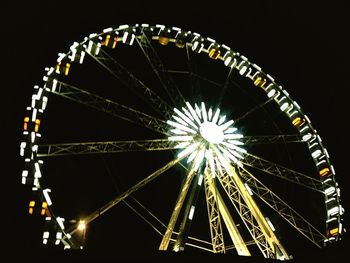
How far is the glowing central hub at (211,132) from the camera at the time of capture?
17438 mm

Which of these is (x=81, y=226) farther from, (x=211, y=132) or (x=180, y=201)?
(x=211, y=132)

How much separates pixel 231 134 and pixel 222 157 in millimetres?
1091

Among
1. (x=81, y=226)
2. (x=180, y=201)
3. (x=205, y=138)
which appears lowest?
(x=81, y=226)

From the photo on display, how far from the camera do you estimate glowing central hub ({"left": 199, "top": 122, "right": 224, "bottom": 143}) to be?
57.2 feet

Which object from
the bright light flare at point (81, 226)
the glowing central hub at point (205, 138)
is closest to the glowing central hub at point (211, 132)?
the glowing central hub at point (205, 138)

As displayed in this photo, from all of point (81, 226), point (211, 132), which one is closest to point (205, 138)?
point (211, 132)

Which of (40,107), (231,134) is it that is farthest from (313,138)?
(40,107)

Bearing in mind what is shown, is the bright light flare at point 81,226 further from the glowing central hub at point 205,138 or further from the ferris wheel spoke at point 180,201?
the glowing central hub at point 205,138

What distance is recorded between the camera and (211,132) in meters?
17.6

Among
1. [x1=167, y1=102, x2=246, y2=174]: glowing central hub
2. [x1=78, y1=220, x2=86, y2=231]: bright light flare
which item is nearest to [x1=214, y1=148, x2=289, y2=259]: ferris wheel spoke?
[x1=167, y1=102, x2=246, y2=174]: glowing central hub

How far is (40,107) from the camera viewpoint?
16.4 m

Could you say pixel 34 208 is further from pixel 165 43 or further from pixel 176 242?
pixel 165 43

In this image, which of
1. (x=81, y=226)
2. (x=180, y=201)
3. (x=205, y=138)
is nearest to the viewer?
(x=81, y=226)

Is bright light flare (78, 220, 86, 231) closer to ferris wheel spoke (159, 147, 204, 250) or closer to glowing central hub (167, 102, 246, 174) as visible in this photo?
ferris wheel spoke (159, 147, 204, 250)
